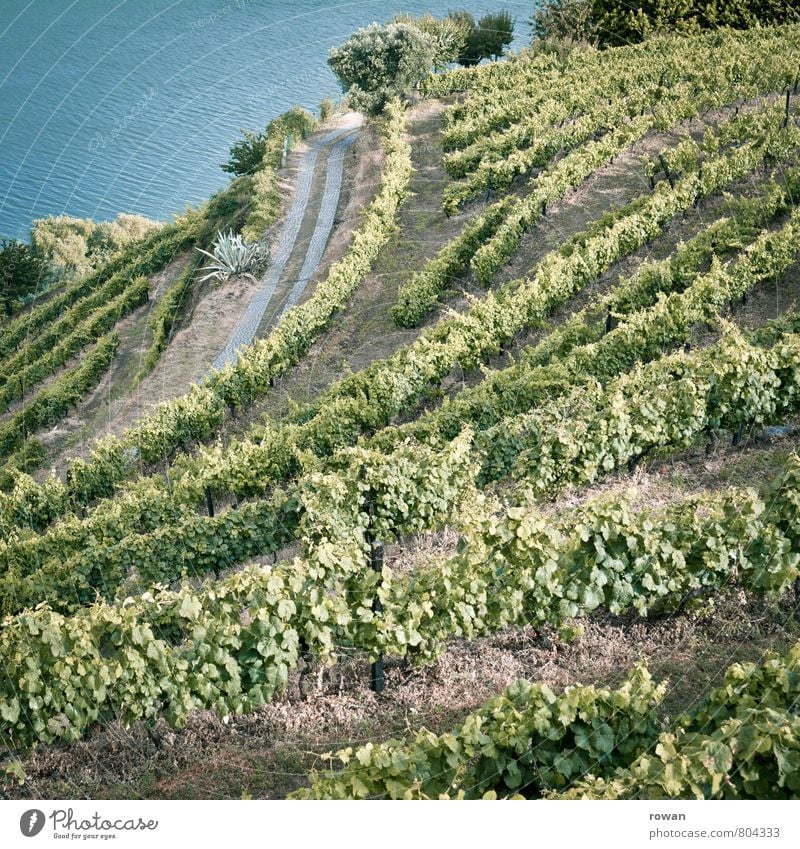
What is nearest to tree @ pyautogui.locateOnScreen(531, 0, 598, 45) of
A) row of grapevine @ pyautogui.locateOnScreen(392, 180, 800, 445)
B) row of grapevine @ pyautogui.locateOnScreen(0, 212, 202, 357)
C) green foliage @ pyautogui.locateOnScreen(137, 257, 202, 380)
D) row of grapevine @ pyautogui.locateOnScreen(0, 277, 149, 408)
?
row of grapevine @ pyautogui.locateOnScreen(0, 212, 202, 357)

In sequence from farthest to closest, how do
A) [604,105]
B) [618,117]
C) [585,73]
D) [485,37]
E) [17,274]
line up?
[17,274], [485,37], [585,73], [604,105], [618,117]

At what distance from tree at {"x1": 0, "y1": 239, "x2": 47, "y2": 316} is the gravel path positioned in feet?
54.2

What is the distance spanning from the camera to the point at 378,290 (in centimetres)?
2730

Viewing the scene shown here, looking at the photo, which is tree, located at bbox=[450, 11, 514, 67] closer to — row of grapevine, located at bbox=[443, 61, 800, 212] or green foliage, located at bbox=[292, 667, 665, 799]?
row of grapevine, located at bbox=[443, 61, 800, 212]

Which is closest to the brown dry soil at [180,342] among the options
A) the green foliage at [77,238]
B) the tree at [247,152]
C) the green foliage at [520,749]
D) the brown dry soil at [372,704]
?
the tree at [247,152]

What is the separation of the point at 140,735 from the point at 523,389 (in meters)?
8.72

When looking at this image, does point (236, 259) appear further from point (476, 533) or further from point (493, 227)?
point (476, 533)

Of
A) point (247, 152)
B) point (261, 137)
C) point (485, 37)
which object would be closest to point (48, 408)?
point (247, 152)

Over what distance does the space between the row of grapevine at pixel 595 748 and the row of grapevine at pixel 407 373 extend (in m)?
8.46

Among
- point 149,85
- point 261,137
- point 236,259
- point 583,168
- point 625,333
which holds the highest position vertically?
point 149,85

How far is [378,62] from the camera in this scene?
38.5 metres

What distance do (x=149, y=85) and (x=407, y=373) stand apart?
113 feet

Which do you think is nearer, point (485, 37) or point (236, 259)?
point (236, 259)

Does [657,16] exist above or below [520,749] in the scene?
above
